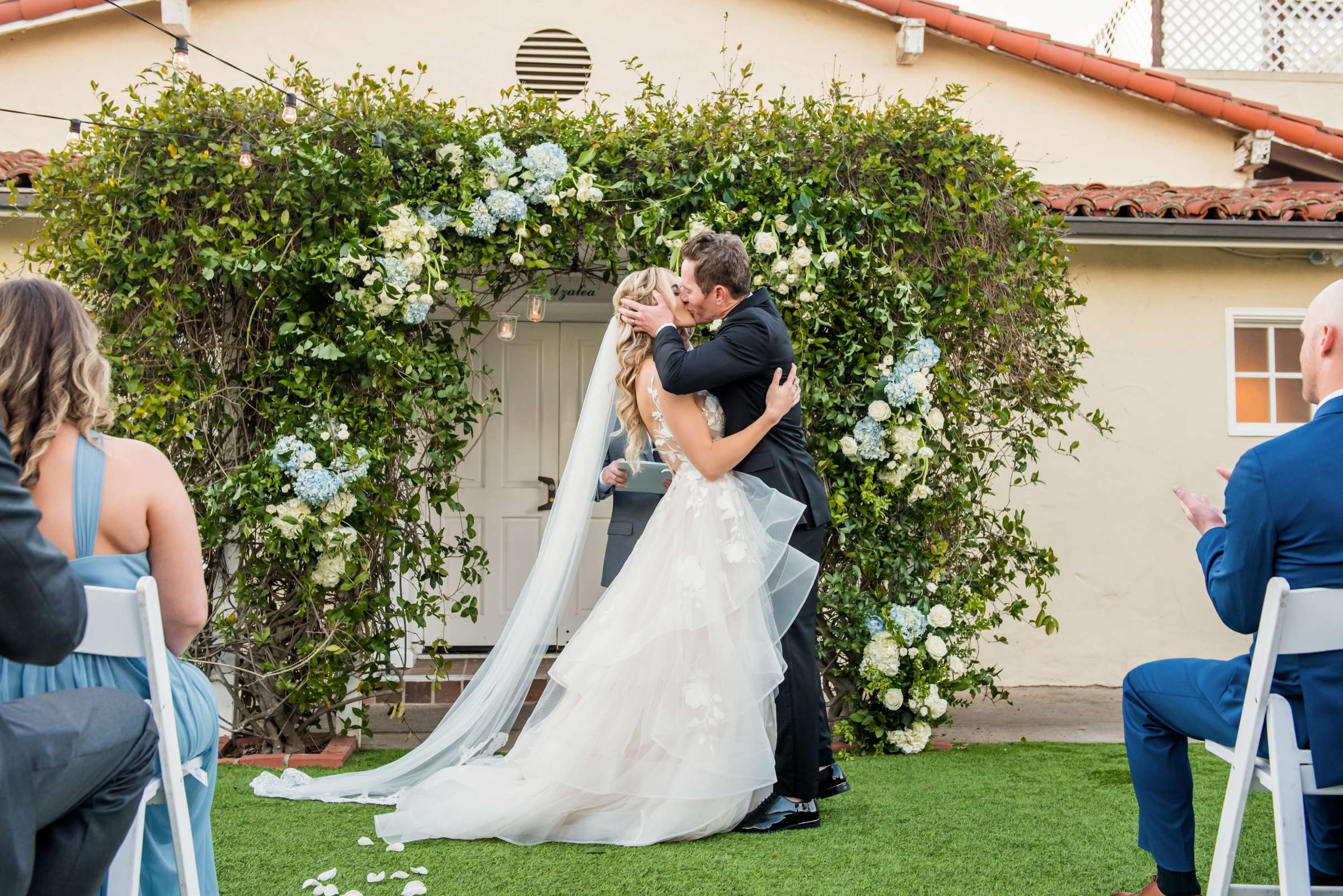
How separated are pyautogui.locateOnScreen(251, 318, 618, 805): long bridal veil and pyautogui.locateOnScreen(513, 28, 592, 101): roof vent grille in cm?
453

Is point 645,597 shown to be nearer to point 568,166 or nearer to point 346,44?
point 568,166

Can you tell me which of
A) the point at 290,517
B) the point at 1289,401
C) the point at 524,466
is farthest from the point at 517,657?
the point at 1289,401

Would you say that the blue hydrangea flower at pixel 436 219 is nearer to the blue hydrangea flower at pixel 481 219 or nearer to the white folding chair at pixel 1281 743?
the blue hydrangea flower at pixel 481 219

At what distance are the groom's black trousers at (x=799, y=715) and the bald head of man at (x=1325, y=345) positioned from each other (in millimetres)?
1661

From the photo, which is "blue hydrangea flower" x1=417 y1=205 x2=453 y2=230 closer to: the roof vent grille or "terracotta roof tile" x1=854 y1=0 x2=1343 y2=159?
the roof vent grille

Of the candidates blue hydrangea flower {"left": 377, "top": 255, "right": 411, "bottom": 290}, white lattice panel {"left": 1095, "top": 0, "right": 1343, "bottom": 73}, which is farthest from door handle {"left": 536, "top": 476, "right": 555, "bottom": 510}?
white lattice panel {"left": 1095, "top": 0, "right": 1343, "bottom": 73}

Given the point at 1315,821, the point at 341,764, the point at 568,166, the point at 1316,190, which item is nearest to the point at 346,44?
the point at 568,166

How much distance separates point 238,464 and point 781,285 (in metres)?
2.48

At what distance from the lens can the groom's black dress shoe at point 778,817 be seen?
3465mm

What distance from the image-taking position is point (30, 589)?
1537 millimetres

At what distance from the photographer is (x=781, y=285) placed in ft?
14.8

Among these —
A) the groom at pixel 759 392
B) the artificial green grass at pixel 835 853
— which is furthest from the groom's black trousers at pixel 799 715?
the artificial green grass at pixel 835 853

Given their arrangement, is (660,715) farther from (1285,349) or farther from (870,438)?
(1285,349)

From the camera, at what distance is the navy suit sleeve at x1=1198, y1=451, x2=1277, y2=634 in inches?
88.8
